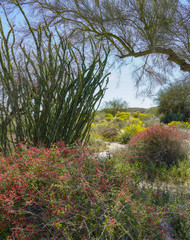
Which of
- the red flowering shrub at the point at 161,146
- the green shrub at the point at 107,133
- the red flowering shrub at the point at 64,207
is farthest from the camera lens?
the green shrub at the point at 107,133

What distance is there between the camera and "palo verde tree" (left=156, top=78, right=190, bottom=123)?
13.6m

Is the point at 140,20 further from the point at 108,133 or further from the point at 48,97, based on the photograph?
the point at 108,133

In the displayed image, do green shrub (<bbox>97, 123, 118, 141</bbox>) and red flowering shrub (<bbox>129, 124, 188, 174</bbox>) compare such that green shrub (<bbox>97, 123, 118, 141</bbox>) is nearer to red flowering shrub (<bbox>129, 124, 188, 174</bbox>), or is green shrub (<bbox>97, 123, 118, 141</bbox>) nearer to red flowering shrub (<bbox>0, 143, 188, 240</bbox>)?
red flowering shrub (<bbox>129, 124, 188, 174</bbox>)

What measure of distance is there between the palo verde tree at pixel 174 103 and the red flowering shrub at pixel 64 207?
1222 centimetres

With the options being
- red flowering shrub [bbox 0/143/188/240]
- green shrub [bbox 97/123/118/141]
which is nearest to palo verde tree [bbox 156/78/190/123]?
green shrub [bbox 97/123/118/141]

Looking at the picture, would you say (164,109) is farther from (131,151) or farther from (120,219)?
(120,219)

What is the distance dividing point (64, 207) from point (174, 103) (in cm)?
1358

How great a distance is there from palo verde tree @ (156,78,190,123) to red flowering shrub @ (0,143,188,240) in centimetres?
1222

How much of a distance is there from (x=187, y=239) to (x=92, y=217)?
95cm

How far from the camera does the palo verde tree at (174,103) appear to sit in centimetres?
1363

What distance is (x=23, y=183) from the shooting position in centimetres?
197

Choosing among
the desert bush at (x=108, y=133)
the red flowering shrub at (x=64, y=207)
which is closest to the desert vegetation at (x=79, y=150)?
Answer: the red flowering shrub at (x=64, y=207)

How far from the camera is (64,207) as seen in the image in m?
1.86

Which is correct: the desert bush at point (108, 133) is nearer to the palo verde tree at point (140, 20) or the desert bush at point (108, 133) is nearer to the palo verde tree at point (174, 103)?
the palo verde tree at point (140, 20)
